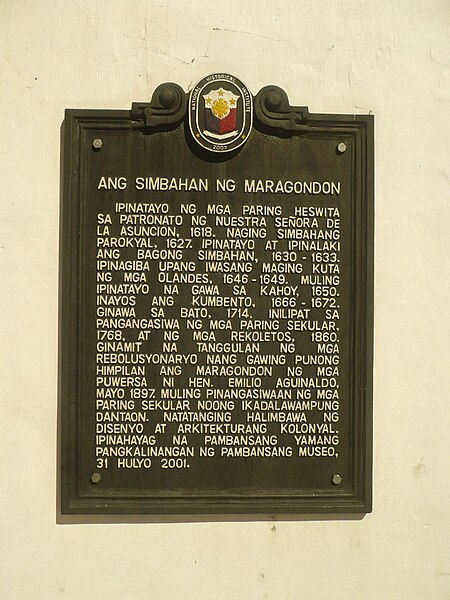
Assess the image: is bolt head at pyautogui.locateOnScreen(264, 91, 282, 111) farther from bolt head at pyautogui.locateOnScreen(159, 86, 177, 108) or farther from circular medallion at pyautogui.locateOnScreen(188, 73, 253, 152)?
bolt head at pyautogui.locateOnScreen(159, 86, 177, 108)

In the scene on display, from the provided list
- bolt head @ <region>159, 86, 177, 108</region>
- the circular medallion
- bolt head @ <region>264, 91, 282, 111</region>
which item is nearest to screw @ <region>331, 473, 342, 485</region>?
the circular medallion

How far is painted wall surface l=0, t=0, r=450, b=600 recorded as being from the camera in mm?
3279

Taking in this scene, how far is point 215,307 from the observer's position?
3.27 metres

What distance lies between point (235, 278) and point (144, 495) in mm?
1070

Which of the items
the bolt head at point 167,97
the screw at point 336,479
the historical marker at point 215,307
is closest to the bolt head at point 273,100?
the historical marker at point 215,307

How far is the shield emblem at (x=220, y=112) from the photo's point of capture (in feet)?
10.6
